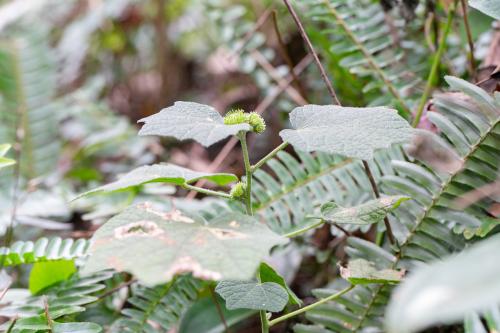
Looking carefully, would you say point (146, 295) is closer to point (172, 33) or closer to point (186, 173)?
point (186, 173)

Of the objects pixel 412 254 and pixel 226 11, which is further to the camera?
pixel 226 11

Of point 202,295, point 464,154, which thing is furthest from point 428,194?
point 202,295

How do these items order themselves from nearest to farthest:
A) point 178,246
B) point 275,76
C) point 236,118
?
1. point 178,246
2. point 236,118
3. point 275,76

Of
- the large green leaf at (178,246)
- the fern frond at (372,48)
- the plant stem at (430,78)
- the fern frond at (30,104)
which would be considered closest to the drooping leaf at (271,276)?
the large green leaf at (178,246)

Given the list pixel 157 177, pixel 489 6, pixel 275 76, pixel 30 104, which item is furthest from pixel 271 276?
pixel 30 104

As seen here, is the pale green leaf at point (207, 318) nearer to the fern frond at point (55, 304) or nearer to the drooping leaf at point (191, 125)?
the fern frond at point (55, 304)

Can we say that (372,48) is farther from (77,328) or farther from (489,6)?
(77,328)

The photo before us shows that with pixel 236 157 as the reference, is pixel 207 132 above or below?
above

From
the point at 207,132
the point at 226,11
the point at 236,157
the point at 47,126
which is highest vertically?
the point at 207,132
